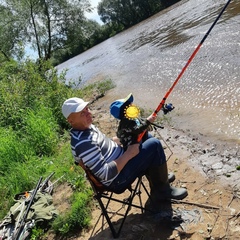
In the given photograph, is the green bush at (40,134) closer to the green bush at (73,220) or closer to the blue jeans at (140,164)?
the green bush at (73,220)

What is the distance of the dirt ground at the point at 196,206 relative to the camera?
3.22 meters

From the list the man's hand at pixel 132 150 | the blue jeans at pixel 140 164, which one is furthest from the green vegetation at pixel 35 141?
the man's hand at pixel 132 150

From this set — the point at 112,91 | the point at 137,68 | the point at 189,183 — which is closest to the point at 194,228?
the point at 189,183

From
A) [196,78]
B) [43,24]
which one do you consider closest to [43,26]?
[43,24]

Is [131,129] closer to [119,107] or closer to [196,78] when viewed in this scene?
[119,107]

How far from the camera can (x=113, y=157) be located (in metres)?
3.27

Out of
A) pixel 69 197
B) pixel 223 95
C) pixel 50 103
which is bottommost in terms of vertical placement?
pixel 223 95

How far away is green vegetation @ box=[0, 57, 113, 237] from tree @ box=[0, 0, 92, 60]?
8695mm

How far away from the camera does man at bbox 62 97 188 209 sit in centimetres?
297

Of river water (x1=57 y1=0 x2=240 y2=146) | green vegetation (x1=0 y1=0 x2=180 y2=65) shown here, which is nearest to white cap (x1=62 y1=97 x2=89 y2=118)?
river water (x1=57 y1=0 x2=240 y2=146)

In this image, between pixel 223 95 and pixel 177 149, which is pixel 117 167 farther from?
pixel 223 95

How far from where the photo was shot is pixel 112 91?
11156 mm

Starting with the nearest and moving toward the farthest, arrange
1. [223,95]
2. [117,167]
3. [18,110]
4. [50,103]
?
[117,167], [223,95], [18,110], [50,103]

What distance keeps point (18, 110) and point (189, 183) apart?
518cm
